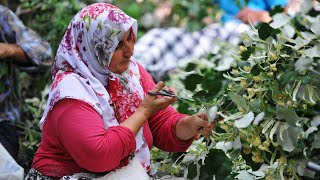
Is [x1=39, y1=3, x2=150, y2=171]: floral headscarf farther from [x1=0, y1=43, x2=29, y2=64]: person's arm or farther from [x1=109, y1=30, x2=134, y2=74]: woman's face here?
[x1=0, y1=43, x2=29, y2=64]: person's arm

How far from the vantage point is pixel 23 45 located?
11.0ft

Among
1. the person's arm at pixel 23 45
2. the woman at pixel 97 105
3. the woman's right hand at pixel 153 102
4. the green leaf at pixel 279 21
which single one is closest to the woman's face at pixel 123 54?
the woman at pixel 97 105

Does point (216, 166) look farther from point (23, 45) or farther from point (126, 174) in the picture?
point (23, 45)

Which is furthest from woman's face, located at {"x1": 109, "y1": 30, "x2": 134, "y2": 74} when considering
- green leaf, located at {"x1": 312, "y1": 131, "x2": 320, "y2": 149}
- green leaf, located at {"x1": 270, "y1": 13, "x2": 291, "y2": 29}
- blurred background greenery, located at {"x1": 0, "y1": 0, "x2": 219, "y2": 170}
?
blurred background greenery, located at {"x1": 0, "y1": 0, "x2": 219, "y2": 170}

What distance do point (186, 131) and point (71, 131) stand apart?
493 mm

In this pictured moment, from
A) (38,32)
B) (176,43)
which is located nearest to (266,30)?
(38,32)

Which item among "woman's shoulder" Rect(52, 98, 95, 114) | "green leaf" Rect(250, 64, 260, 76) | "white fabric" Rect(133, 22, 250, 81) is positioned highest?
"woman's shoulder" Rect(52, 98, 95, 114)

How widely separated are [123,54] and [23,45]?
0.93m

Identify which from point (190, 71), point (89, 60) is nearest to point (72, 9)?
point (190, 71)

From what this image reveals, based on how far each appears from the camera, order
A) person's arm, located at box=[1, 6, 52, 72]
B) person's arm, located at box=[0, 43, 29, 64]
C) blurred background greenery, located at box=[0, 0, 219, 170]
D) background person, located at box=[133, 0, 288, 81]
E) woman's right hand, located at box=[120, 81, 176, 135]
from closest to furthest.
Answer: woman's right hand, located at box=[120, 81, 176, 135], person's arm, located at box=[0, 43, 29, 64], person's arm, located at box=[1, 6, 52, 72], blurred background greenery, located at box=[0, 0, 219, 170], background person, located at box=[133, 0, 288, 81]

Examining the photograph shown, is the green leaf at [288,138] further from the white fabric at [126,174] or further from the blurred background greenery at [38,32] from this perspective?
the blurred background greenery at [38,32]

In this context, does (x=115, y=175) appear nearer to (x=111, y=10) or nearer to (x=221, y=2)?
(x=111, y=10)

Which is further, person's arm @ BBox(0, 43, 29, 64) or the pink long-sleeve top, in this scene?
person's arm @ BBox(0, 43, 29, 64)

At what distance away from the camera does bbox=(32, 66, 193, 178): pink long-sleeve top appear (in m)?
2.41
